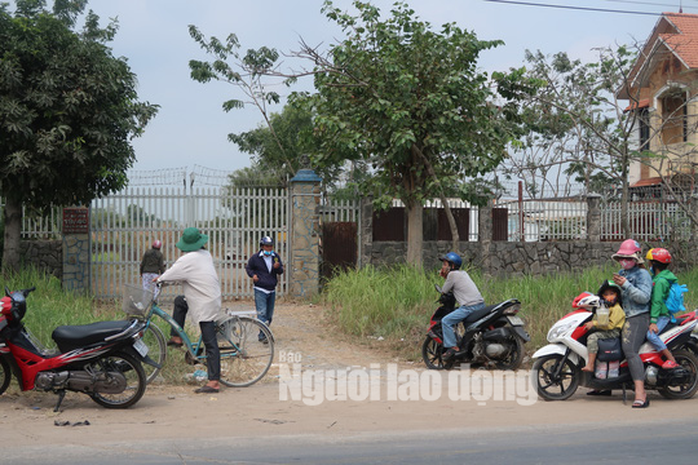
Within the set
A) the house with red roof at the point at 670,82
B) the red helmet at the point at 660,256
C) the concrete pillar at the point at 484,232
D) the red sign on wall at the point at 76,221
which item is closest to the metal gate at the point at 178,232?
the red sign on wall at the point at 76,221

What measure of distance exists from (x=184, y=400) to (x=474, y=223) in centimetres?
1153

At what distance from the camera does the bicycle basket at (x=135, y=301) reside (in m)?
7.56

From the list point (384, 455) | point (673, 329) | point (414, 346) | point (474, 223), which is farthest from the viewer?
point (474, 223)

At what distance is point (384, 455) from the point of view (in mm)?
5512

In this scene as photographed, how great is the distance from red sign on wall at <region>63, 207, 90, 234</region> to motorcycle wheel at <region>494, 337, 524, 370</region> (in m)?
9.55

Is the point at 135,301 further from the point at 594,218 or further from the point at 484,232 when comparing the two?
the point at 594,218

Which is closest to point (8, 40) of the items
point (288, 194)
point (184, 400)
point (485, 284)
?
point (288, 194)

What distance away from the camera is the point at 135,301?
7.57 meters

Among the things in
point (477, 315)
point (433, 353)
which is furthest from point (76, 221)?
point (477, 315)

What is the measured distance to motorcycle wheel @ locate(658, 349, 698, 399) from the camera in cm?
762

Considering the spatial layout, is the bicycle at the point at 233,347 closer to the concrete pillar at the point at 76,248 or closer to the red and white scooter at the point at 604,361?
the red and white scooter at the point at 604,361

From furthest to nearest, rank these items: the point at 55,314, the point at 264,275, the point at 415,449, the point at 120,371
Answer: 1. the point at 264,275
2. the point at 55,314
3. the point at 120,371
4. the point at 415,449

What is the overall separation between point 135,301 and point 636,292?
5.20 m

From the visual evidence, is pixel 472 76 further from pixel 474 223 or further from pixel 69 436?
pixel 69 436
